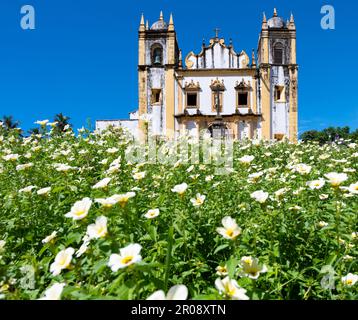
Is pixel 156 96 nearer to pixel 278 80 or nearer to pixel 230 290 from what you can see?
pixel 278 80

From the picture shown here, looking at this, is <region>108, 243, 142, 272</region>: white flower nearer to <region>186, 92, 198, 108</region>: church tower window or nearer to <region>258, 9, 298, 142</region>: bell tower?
<region>258, 9, 298, 142</region>: bell tower

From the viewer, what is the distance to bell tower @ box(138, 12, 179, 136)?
2688cm

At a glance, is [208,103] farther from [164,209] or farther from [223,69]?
[164,209]

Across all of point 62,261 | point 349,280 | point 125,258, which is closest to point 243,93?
point 349,280

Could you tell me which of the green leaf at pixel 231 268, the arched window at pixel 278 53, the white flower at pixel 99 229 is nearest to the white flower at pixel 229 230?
the green leaf at pixel 231 268

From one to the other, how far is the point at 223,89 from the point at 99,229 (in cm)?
2674

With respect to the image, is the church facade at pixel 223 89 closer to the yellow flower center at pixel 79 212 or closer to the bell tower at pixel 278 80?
the bell tower at pixel 278 80

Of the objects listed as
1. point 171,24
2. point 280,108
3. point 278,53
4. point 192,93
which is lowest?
point 280,108

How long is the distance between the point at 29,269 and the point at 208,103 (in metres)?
26.4

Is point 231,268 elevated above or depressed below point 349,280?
above

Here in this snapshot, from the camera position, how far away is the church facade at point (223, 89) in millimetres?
26609

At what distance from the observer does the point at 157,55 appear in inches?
1078

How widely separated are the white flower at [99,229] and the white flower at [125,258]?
0.14 m

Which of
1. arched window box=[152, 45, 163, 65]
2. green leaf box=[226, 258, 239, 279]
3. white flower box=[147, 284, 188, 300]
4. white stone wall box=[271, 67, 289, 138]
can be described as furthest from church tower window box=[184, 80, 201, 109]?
white flower box=[147, 284, 188, 300]
